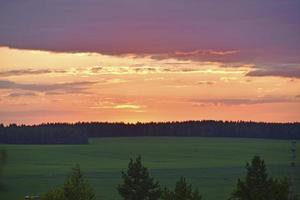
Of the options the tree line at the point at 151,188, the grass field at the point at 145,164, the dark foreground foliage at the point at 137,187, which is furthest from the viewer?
the grass field at the point at 145,164

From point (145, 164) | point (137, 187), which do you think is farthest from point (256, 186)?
point (145, 164)

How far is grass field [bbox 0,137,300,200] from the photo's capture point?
94.4 metres

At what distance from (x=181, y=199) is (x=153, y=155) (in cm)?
12466

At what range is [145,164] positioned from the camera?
13988cm

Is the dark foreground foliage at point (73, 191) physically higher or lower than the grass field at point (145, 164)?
lower

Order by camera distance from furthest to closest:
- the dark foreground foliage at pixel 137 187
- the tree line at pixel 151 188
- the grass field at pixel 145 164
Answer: the grass field at pixel 145 164 < the dark foreground foliage at pixel 137 187 < the tree line at pixel 151 188

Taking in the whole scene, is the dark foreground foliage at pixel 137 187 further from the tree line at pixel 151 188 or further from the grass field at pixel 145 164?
the grass field at pixel 145 164

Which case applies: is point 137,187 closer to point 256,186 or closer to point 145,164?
point 256,186

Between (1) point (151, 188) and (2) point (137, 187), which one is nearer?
(2) point (137, 187)

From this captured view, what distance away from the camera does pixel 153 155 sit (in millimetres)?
167500

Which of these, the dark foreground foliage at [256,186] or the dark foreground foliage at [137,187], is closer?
the dark foreground foliage at [256,186]

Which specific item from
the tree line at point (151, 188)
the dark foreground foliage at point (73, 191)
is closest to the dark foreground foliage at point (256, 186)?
the tree line at point (151, 188)

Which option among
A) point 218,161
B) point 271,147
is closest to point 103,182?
point 218,161

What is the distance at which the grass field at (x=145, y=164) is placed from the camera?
310ft
